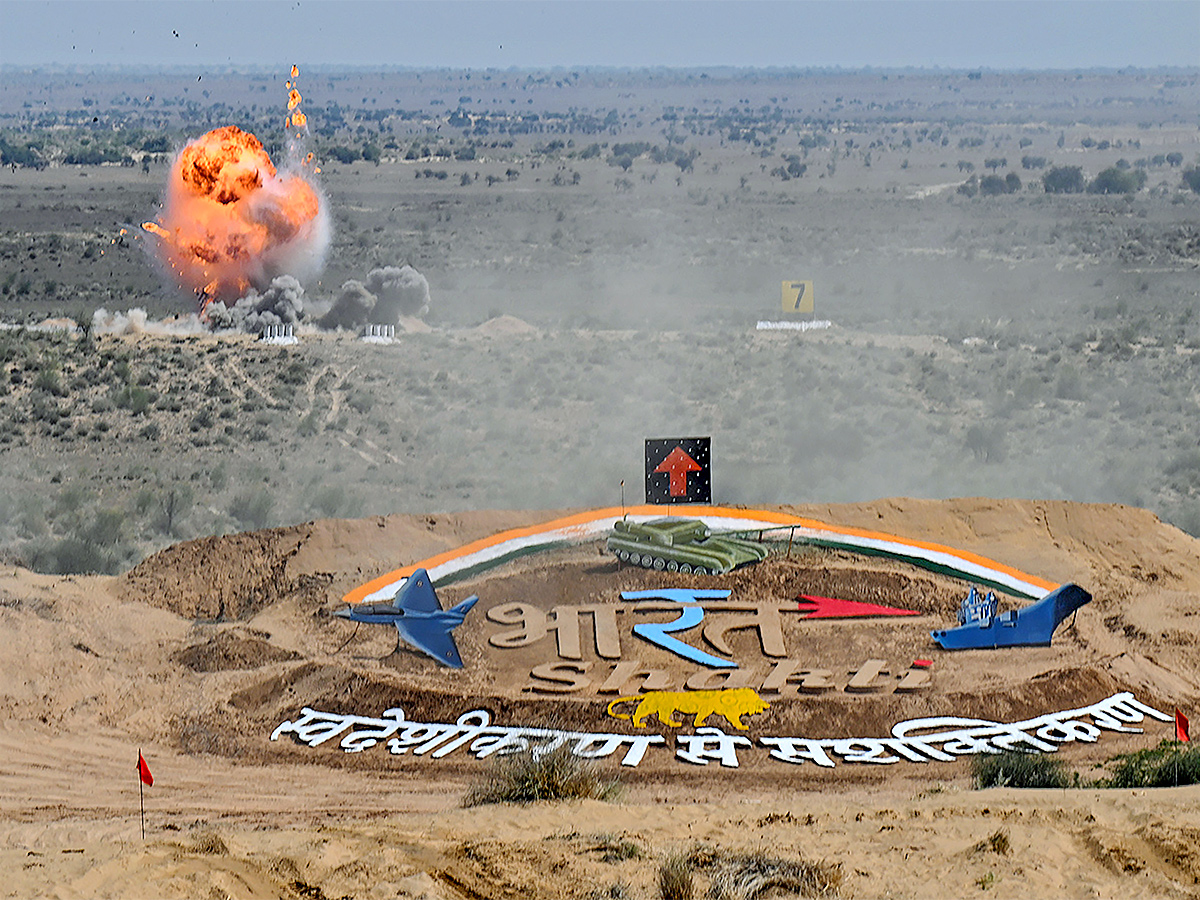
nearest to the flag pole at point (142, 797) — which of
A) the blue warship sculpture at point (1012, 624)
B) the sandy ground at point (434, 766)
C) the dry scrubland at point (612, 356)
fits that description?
the sandy ground at point (434, 766)

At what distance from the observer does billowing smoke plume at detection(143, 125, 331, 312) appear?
157 ft

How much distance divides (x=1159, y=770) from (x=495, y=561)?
1150cm

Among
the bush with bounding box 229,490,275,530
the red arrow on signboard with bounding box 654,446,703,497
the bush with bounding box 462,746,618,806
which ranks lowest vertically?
the bush with bounding box 229,490,275,530

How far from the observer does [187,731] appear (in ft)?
63.1

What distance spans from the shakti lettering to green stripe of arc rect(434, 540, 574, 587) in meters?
4.57

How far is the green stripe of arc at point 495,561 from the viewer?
79.0 ft

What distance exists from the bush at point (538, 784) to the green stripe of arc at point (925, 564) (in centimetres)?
971

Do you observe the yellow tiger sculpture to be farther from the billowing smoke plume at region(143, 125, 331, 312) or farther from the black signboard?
the billowing smoke plume at region(143, 125, 331, 312)

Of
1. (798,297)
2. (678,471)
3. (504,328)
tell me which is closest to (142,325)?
(504,328)

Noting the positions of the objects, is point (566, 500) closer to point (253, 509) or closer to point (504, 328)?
point (253, 509)

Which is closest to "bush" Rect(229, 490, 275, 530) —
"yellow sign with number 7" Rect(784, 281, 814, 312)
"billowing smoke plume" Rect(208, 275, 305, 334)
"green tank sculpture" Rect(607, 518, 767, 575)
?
"green tank sculpture" Rect(607, 518, 767, 575)

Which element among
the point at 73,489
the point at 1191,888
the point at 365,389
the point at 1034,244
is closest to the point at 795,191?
the point at 1034,244

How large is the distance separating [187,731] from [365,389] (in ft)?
77.7

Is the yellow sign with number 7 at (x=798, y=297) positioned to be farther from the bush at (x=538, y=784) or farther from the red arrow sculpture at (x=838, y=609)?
the bush at (x=538, y=784)
